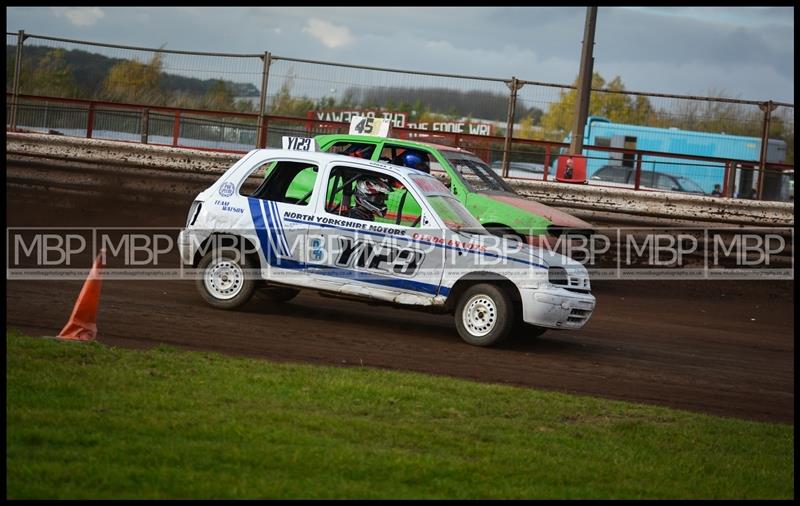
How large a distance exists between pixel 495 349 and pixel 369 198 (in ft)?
6.71

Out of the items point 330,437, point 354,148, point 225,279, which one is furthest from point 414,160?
point 330,437

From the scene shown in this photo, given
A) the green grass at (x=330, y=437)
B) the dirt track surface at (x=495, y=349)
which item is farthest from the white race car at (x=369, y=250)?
the green grass at (x=330, y=437)

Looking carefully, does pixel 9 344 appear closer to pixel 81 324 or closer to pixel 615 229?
pixel 81 324

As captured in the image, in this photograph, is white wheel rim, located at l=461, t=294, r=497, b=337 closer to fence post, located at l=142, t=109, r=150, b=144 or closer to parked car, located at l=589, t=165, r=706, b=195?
parked car, located at l=589, t=165, r=706, b=195

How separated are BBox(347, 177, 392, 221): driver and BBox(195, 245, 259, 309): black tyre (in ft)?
4.36

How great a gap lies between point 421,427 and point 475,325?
13.0 ft

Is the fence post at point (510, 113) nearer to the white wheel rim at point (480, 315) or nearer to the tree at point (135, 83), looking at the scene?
the tree at point (135, 83)

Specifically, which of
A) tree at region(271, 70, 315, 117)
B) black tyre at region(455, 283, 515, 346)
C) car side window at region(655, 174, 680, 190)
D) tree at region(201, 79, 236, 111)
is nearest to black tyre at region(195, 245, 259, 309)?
black tyre at region(455, 283, 515, 346)

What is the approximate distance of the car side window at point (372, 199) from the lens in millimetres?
10578

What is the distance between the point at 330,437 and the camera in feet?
19.9

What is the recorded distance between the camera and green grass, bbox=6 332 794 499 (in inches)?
203

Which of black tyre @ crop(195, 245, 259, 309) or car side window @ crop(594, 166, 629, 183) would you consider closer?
black tyre @ crop(195, 245, 259, 309)

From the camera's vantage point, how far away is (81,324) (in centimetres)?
851

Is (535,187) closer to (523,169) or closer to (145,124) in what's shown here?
(523,169)
